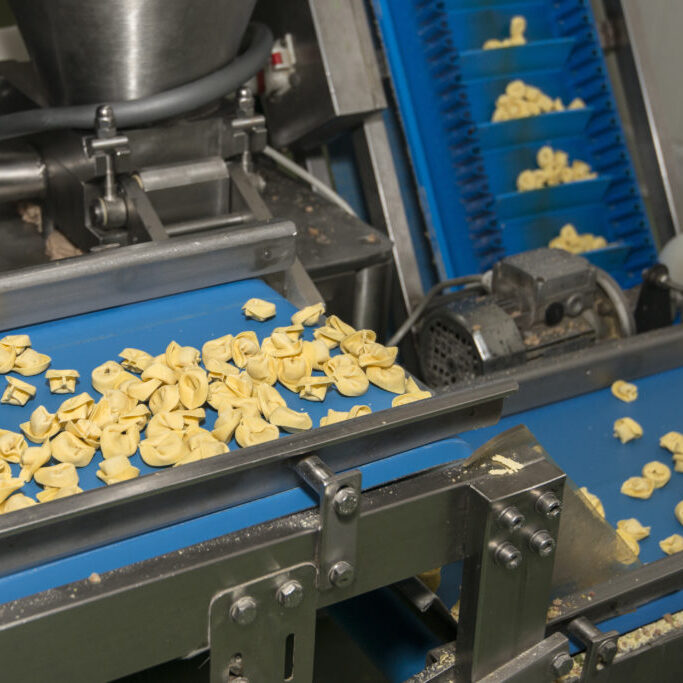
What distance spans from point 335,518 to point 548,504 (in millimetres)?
196

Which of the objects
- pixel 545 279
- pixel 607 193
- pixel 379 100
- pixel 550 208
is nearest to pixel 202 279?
pixel 545 279

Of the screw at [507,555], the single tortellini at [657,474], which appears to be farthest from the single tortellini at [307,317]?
the single tortellini at [657,474]

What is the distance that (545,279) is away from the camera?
1518mm

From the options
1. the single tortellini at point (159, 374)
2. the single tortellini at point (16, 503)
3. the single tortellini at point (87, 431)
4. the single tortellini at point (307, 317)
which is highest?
the single tortellini at point (307, 317)

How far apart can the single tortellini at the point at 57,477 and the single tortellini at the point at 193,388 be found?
5.1 inches

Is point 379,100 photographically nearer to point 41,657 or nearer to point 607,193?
point 607,193

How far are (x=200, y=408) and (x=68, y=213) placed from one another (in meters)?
0.70

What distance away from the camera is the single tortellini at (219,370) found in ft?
2.97

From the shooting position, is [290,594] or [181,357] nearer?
[290,594]

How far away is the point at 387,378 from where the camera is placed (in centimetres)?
91

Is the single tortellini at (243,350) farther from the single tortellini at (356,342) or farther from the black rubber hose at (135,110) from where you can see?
the black rubber hose at (135,110)

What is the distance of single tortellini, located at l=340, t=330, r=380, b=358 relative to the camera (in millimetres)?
948

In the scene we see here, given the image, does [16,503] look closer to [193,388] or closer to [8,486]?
[8,486]

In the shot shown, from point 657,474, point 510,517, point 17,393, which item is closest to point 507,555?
point 510,517
